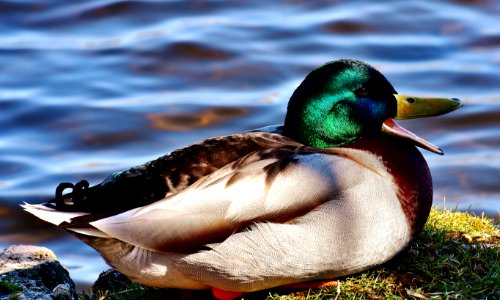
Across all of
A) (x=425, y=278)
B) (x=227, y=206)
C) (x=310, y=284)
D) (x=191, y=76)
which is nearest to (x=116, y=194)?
(x=227, y=206)

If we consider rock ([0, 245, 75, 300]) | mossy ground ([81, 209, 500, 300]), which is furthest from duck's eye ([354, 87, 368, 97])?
rock ([0, 245, 75, 300])

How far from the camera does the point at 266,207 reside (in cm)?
386

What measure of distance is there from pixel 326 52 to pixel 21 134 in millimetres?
3458

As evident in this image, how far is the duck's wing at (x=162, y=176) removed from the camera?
397 cm

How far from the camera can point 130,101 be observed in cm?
922

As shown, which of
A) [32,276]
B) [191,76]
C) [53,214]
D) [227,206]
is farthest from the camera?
[191,76]

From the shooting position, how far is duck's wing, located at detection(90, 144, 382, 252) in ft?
12.6

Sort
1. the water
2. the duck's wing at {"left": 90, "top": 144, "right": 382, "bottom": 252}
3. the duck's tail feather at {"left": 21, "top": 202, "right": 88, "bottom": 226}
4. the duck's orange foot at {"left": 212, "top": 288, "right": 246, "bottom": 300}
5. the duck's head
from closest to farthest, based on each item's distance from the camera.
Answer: the duck's wing at {"left": 90, "top": 144, "right": 382, "bottom": 252}
the duck's tail feather at {"left": 21, "top": 202, "right": 88, "bottom": 226}
the duck's orange foot at {"left": 212, "top": 288, "right": 246, "bottom": 300}
the duck's head
the water

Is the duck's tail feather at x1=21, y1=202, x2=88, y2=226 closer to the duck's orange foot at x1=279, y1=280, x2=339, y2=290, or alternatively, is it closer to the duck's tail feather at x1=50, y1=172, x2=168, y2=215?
the duck's tail feather at x1=50, y1=172, x2=168, y2=215

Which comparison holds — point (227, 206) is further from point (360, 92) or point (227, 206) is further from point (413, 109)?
point (413, 109)

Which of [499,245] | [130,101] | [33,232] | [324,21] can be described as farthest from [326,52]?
[499,245]

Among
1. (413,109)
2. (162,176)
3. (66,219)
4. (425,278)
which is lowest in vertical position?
(425,278)

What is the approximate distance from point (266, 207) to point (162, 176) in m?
0.52

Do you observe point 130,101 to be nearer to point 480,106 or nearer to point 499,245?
point 480,106
